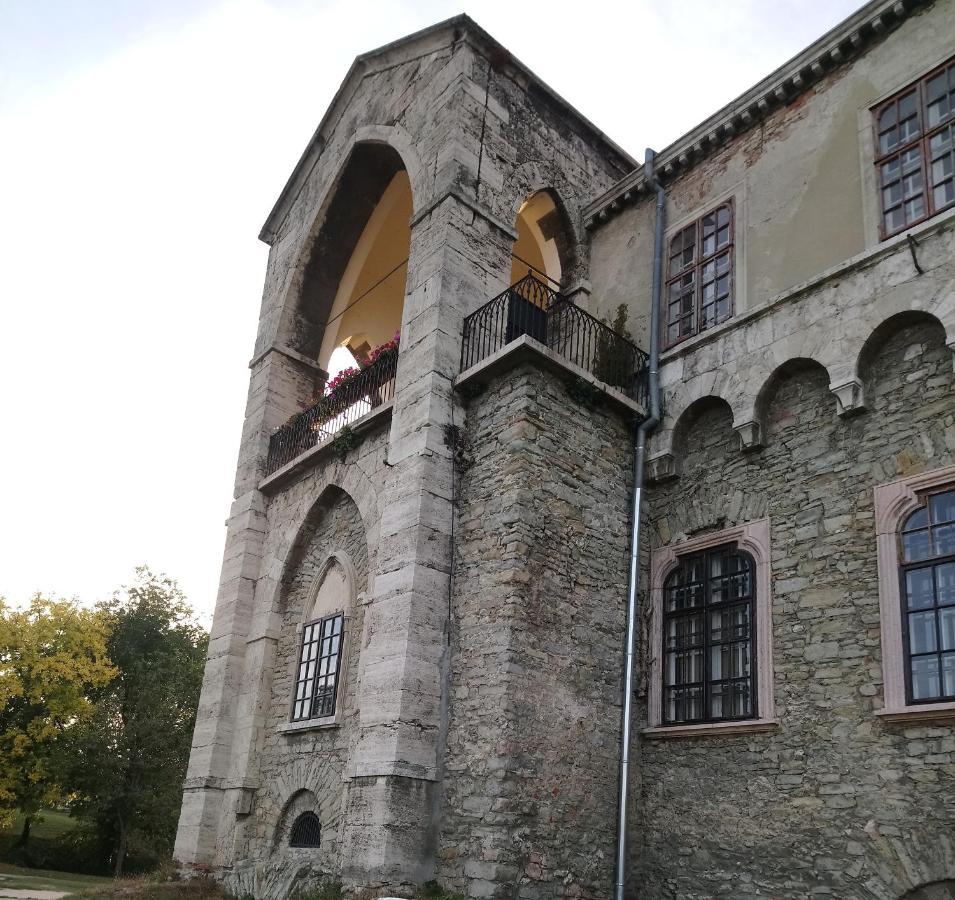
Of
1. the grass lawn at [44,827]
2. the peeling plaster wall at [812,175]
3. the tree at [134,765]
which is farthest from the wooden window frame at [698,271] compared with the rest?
the grass lawn at [44,827]

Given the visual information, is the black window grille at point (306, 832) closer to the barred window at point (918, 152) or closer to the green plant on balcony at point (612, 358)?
the green plant on balcony at point (612, 358)

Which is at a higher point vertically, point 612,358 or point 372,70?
point 372,70

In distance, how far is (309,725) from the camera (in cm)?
1245

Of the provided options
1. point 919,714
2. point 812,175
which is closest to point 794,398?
point 812,175

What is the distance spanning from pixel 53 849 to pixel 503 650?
2372 cm

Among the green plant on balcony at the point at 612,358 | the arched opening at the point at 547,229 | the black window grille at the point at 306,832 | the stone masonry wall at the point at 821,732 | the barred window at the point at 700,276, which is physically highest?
the arched opening at the point at 547,229

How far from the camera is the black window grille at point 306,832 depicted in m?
11.7

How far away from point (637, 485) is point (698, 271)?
9.79ft

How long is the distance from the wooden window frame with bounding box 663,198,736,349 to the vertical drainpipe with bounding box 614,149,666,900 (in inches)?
7.1

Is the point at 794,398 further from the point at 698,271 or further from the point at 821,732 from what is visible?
the point at 821,732

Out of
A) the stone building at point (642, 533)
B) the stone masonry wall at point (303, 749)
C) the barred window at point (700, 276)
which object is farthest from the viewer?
the barred window at point (700, 276)

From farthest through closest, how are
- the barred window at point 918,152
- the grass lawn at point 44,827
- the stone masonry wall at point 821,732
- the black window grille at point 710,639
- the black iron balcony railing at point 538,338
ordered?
the grass lawn at point 44,827, the black iron balcony railing at point 538,338, the black window grille at point 710,639, the barred window at point 918,152, the stone masonry wall at point 821,732

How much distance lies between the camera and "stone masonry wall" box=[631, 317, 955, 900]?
8.16 m

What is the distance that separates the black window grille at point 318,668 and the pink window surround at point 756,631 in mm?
4228
